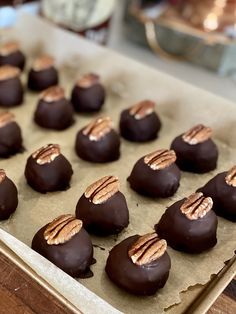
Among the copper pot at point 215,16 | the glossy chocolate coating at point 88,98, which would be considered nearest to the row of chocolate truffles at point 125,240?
the glossy chocolate coating at point 88,98

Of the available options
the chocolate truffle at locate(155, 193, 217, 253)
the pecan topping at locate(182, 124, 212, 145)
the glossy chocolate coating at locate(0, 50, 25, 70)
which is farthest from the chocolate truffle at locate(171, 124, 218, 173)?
the glossy chocolate coating at locate(0, 50, 25, 70)

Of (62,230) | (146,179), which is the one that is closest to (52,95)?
(146,179)

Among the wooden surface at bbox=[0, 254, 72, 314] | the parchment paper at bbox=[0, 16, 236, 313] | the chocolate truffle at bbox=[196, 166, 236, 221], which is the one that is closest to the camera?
the wooden surface at bbox=[0, 254, 72, 314]

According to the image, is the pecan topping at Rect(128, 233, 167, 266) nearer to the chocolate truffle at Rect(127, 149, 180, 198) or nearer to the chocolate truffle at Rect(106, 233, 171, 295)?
the chocolate truffle at Rect(106, 233, 171, 295)

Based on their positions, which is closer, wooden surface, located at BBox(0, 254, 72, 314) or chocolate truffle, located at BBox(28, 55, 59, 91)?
wooden surface, located at BBox(0, 254, 72, 314)

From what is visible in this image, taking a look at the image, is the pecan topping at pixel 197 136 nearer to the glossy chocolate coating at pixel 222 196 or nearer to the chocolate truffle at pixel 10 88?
the glossy chocolate coating at pixel 222 196

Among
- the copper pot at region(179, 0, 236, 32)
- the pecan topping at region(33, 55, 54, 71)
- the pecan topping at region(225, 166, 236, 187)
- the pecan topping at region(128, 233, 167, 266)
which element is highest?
the copper pot at region(179, 0, 236, 32)

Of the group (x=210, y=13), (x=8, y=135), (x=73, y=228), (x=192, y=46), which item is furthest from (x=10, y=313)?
(x=210, y=13)
